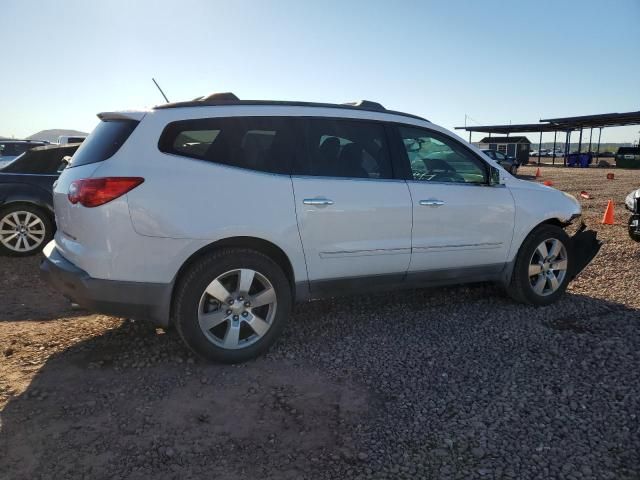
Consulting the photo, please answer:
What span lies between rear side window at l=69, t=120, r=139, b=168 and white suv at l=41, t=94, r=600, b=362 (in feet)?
0.05

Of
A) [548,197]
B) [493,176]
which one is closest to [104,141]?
[493,176]

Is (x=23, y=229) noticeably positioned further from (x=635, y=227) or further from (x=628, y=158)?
(x=628, y=158)

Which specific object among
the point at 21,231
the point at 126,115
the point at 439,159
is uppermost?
the point at 126,115

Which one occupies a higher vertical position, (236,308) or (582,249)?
(236,308)

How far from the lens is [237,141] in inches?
154

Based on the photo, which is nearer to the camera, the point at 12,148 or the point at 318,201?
the point at 318,201

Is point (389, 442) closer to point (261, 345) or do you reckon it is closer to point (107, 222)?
point (261, 345)

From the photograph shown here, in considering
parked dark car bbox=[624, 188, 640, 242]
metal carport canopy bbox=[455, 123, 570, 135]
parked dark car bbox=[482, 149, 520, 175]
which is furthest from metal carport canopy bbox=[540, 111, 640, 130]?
parked dark car bbox=[624, 188, 640, 242]

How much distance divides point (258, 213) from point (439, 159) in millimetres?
1851

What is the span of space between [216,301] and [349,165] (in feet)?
4.88

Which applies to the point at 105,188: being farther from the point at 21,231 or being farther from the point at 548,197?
the point at 21,231

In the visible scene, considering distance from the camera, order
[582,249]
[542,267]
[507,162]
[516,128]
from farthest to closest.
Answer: [516,128], [507,162], [582,249], [542,267]

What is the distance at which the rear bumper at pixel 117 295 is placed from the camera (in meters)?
3.54

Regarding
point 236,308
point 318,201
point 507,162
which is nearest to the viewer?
point 236,308
